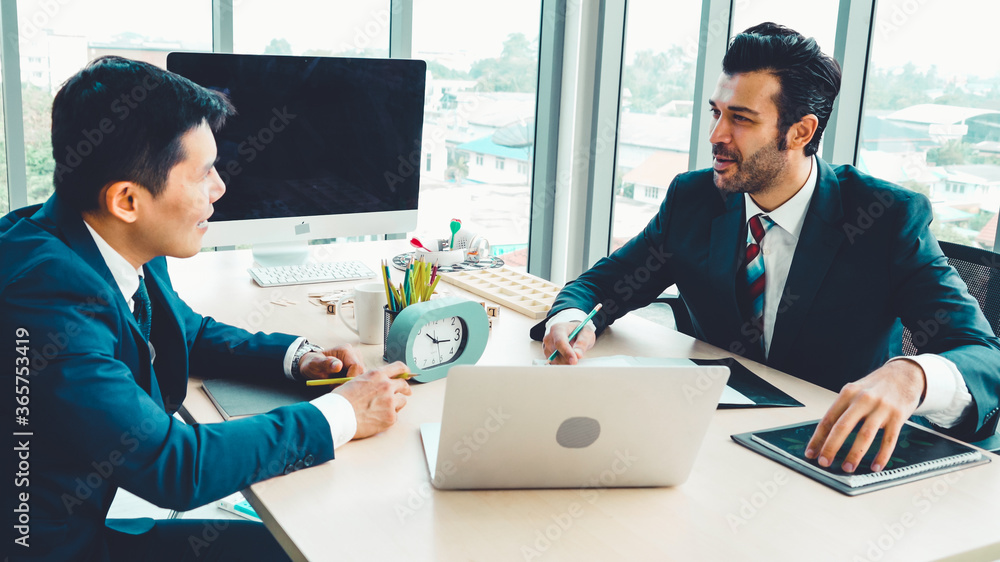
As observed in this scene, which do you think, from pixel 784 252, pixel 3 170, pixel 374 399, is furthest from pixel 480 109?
pixel 374 399

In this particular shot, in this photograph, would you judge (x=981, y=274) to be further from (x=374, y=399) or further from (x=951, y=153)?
(x=951, y=153)

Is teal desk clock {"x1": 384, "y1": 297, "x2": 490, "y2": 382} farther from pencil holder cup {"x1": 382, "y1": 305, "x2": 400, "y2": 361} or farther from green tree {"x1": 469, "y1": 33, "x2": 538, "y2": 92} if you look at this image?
green tree {"x1": 469, "y1": 33, "x2": 538, "y2": 92}

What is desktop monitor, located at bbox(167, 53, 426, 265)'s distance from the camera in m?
1.93

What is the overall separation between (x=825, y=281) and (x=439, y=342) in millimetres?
822

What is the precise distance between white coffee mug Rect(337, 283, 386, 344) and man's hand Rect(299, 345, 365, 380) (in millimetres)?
186

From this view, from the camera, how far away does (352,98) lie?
2.07m

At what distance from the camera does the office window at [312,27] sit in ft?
10.1

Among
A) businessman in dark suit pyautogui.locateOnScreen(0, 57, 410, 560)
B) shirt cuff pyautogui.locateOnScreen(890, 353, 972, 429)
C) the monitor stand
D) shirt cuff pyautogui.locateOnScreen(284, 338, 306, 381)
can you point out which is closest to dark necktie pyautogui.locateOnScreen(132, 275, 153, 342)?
businessman in dark suit pyautogui.locateOnScreen(0, 57, 410, 560)

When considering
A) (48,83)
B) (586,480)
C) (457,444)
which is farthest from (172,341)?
(48,83)

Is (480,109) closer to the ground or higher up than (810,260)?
higher up

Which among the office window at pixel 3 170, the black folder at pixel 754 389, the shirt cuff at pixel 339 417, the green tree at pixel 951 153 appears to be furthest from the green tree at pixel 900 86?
the office window at pixel 3 170

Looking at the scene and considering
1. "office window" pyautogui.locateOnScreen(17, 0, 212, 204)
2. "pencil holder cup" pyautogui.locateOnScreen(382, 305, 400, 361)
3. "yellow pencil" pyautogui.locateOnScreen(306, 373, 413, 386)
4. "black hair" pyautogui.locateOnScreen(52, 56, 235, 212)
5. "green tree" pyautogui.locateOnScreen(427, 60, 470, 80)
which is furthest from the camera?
"green tree" pyautogui.locateOnScreen(427, 60, 470, 80)

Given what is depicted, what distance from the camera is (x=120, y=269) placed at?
1152 mm

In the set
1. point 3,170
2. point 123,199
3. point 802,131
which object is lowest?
point 3,170
